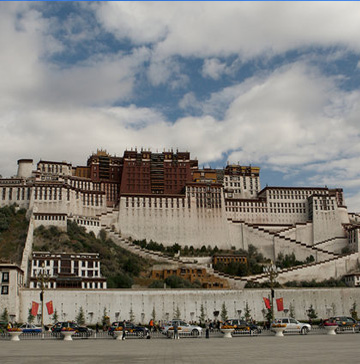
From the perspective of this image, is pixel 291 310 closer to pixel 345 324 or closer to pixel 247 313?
pixel 247 313

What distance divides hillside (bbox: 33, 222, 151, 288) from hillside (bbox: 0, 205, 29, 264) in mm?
2906

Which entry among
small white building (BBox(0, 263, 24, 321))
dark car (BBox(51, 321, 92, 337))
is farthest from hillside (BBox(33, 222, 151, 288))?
dark car (BBox(51, 321, 92, 337))

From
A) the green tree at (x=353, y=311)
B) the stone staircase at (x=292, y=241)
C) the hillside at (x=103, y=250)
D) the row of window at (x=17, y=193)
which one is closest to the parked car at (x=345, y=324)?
the green tree at (x=353, y=311)

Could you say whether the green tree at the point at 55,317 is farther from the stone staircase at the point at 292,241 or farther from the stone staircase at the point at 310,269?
the stone staircase at the point at 292,241

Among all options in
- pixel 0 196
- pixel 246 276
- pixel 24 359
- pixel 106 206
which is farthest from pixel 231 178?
pixel 24 359

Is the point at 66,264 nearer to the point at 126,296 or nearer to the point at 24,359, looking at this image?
the point at 126,296

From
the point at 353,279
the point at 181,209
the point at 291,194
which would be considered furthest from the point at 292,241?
the point at 181,209

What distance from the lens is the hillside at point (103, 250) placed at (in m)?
87.2

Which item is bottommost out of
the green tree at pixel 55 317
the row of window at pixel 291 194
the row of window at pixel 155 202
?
the green tree at pixel 55 317

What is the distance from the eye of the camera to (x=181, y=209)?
4535 inches

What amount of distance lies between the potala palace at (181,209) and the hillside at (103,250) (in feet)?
8.09

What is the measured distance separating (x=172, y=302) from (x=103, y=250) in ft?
71.7

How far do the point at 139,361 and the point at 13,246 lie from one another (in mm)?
73518

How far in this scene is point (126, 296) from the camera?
3019 inches
